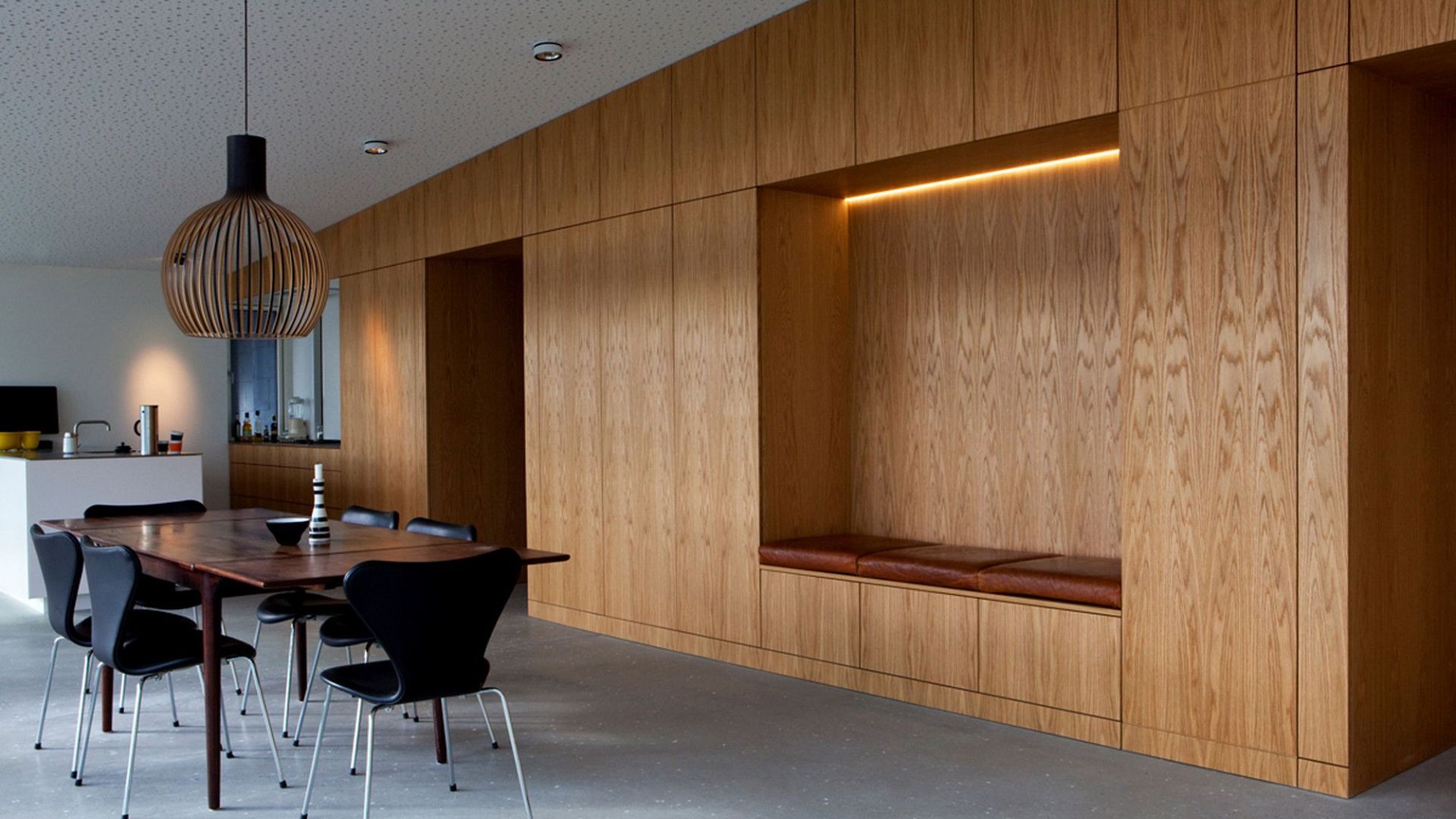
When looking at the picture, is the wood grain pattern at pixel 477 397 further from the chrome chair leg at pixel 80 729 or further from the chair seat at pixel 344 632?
the chrome chair leg at pixel 80 729

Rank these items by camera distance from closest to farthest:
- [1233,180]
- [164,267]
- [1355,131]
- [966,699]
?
[1355,131] → [1233,180] → [164,267] → [966,699]

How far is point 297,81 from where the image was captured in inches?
234

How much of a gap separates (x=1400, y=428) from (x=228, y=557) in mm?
3999

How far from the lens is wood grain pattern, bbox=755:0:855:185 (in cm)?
526

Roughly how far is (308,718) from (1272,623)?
147 inches

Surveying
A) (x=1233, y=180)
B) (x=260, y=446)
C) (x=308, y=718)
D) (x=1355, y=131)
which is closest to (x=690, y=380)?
(x=308, y=718)

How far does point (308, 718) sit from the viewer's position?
4906 mm

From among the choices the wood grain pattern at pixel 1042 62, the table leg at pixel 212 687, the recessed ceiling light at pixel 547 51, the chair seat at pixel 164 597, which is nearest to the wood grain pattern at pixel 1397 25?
the wood grain pattern at pixel 1042 62

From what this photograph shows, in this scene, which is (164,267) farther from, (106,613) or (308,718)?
(308,718)

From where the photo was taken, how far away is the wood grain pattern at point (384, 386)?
8289mm

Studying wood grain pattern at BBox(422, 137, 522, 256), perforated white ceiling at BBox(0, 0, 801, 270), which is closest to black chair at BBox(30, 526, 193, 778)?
perforated white ceiling at BBox(0, 0, 801, 270)

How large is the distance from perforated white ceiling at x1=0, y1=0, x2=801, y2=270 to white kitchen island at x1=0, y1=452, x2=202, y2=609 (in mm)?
1840

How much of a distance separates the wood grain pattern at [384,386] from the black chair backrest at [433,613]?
4881mm

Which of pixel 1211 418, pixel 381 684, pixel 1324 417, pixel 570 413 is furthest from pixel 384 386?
pixel 1324 417
